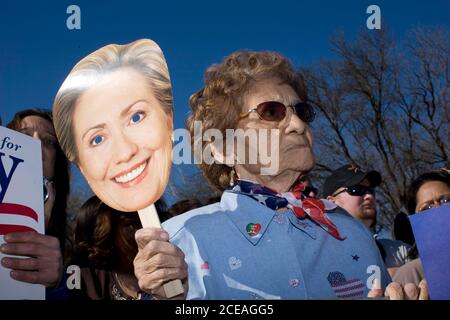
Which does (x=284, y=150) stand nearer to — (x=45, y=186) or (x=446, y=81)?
(x=446, y=81)

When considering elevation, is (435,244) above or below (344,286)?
above

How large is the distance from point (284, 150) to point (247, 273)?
533mm

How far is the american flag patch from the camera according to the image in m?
2.55

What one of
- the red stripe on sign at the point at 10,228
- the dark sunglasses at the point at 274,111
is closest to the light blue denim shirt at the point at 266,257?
the dark sunglasses at the point at 274,111

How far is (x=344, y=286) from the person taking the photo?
8.43 feet

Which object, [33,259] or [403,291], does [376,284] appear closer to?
[403,291]

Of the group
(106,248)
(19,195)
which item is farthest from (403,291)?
(19,195)

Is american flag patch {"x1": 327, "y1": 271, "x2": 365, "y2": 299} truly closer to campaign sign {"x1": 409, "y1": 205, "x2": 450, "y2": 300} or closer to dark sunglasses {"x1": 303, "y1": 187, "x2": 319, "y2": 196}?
campaign sign {"x1": 409, "y1": 205, "x2": 450, "y2": 300}

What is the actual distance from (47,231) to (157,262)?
528 millimetres

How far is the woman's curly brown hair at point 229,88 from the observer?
271 cm

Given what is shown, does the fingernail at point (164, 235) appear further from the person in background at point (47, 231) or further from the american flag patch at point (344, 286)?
the american flag patch at point (344, 286)

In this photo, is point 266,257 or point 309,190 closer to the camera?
point 266,257
